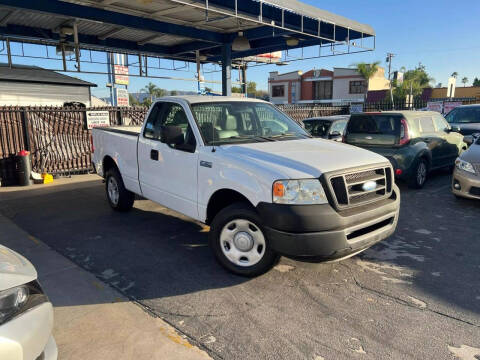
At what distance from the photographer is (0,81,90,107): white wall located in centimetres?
1877

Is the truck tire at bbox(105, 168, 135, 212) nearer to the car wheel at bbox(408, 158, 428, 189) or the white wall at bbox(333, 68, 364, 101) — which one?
the car wheel at bbox(408, 158, 428, 189)

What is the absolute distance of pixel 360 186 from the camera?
3.74 meters

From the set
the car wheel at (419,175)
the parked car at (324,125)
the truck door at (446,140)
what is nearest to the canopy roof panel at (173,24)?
the parked car at (324,125)

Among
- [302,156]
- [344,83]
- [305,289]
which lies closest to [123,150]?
[302,156]

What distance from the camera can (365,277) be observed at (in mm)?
4008

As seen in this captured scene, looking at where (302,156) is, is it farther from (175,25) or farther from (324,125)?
(175,25)

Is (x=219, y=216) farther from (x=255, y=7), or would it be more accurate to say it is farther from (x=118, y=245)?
(x=255, y=7)

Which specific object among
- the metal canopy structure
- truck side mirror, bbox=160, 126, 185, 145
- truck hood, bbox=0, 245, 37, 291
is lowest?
truck hood, bbox=0, 245, 37, 291

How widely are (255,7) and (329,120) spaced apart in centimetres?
470

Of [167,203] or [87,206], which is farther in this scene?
[87,206]

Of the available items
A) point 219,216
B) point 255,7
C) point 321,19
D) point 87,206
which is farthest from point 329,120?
point 219,216

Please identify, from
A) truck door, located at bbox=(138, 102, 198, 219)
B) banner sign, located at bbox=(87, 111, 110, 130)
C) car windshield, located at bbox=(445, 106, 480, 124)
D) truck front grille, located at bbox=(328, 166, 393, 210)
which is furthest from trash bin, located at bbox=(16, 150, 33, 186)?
car windshield, located at bbox=(445, 106, 480, 124)

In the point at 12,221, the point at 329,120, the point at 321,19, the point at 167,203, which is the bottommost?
the point at 12,221

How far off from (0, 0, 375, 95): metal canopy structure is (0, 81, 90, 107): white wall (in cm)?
523
